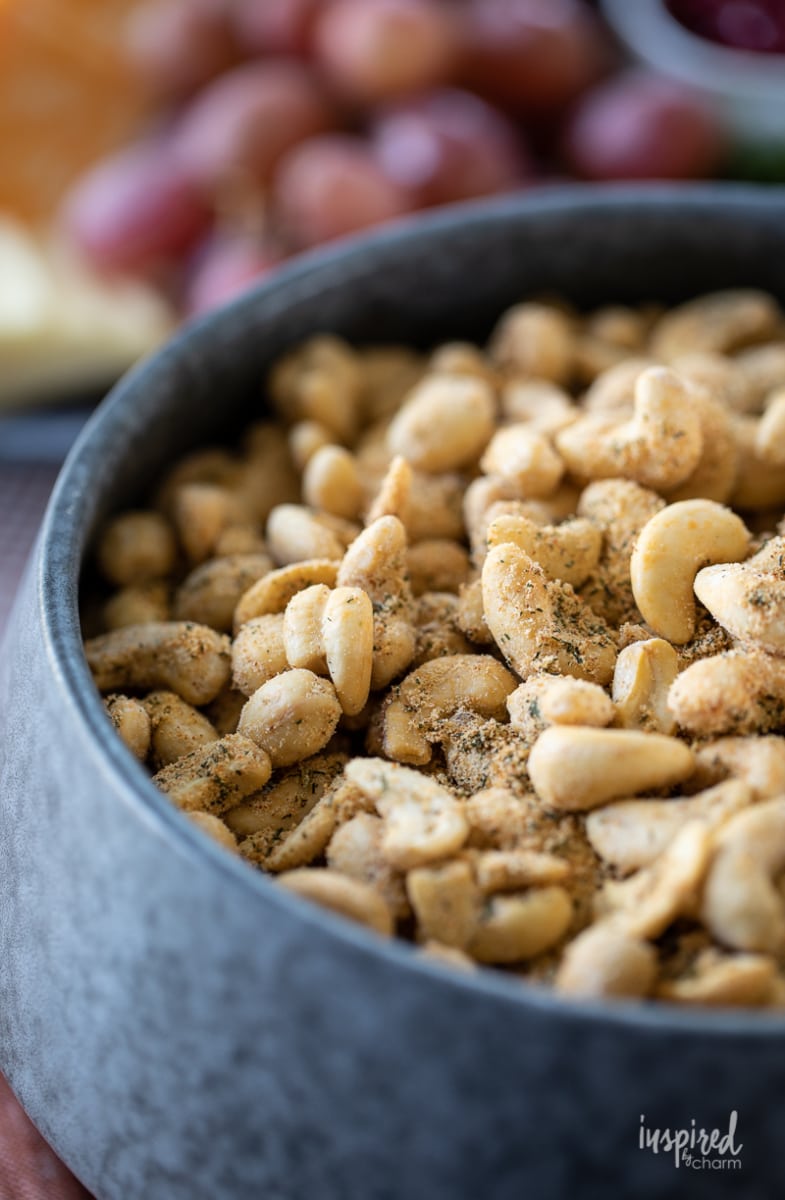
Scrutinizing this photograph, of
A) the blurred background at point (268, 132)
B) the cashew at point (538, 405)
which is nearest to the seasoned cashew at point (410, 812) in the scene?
the cashew at point (538, 405)

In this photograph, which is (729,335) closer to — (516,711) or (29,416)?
(516,711)

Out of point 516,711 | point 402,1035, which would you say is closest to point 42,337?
point 516,711

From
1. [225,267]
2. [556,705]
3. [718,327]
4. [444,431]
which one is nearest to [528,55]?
[225,267]

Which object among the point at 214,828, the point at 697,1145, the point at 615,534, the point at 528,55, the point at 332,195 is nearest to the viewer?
the point at 697,1145

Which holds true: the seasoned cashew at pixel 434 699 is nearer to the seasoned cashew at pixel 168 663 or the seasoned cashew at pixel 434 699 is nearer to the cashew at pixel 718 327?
the seasoned cashew at pixel 168 663

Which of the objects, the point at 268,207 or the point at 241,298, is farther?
the point at 268,207

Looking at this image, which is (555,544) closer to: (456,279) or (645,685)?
(645,685)
